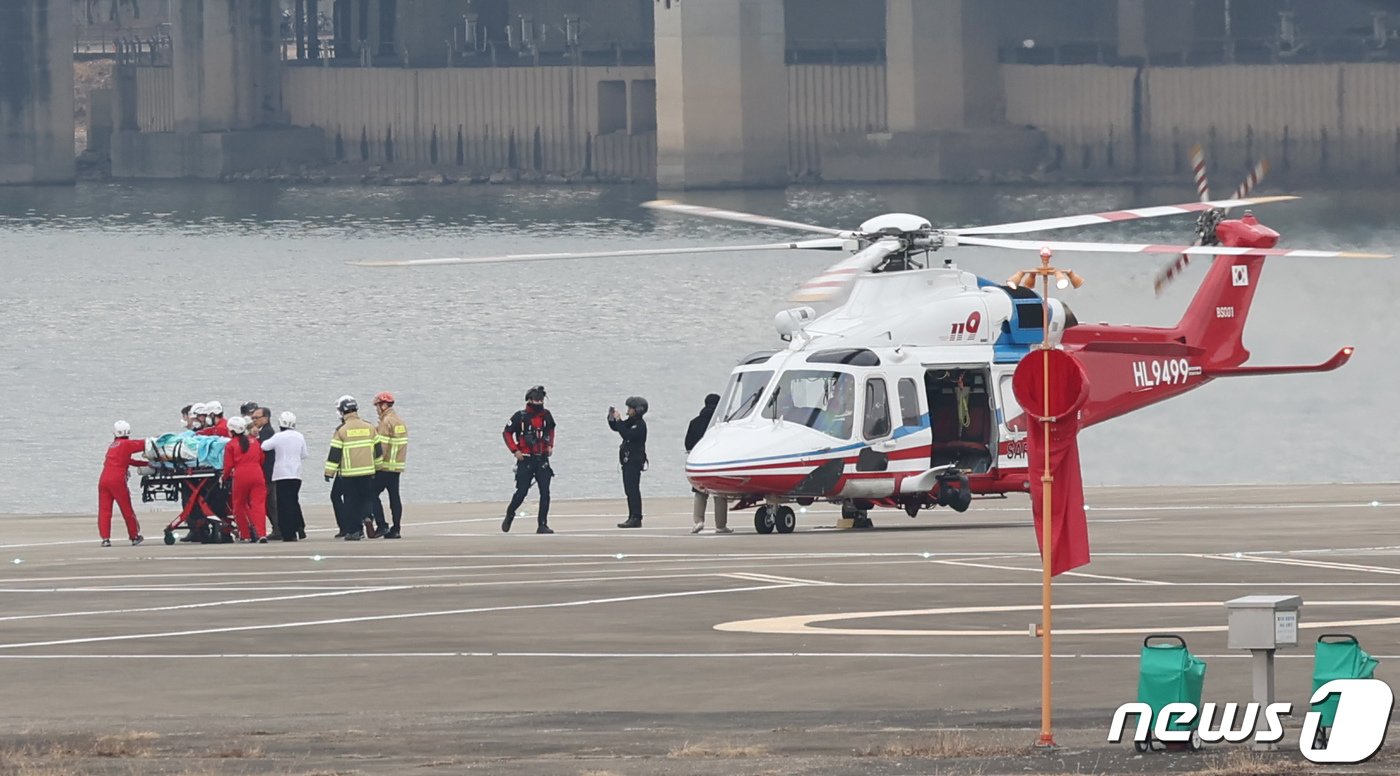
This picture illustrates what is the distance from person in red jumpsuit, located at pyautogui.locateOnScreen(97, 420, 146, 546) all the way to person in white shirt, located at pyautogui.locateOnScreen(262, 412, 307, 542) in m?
1.43

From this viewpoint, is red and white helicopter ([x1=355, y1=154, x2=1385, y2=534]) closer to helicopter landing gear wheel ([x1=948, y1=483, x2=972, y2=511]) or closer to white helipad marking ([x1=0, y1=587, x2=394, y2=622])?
helicopter landing gear wheel ([x1=948, y1=483, x2=972, y2=511])

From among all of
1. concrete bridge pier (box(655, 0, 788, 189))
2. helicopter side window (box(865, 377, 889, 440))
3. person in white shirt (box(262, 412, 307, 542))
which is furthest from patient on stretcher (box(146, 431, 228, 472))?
concrete bridge pier (box(655, 0, 788, 189))

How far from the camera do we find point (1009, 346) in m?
28.8

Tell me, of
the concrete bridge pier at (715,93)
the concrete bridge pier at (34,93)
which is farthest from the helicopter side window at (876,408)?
the concrete bridge pier at (34,93)

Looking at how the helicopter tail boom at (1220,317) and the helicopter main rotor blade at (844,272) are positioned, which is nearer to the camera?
the helicopter main rotor blade at (844,272)

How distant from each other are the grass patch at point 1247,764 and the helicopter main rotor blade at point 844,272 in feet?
40.9

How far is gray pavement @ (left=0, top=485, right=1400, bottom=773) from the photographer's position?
45.3 feet

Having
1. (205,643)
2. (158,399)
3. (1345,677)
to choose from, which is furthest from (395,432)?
(158,399)

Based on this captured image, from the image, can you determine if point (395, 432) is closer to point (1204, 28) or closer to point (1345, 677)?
point (1345, 677)

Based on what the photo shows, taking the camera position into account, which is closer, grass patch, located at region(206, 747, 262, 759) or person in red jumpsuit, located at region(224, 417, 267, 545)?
grass patch, located at region(206, 747, 262, 759)

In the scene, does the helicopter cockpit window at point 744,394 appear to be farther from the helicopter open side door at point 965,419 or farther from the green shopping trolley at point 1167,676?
the green shopping trolley at point 1167,676

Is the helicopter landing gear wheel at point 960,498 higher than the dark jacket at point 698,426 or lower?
lower

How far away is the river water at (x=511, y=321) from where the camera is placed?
57.3 meters

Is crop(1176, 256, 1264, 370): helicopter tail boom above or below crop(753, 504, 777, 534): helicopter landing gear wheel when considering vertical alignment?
above
